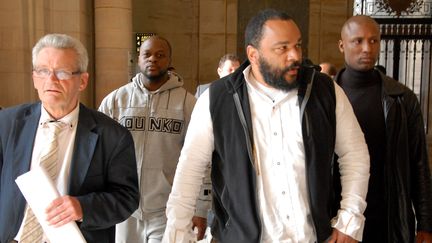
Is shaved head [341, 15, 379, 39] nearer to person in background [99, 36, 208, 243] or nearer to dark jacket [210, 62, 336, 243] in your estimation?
dark jacket [210, 62, 336, 243]

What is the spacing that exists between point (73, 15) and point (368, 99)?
5469 millimetres

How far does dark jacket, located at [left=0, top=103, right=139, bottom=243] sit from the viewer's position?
2.29 metres

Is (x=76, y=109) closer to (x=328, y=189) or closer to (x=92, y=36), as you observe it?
(x=328, y=189)

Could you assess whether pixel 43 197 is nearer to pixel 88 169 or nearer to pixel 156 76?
pixel 88 169

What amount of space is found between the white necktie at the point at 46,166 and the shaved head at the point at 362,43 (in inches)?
71.0

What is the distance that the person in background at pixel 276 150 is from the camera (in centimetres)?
240

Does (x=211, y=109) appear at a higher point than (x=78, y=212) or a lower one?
higher

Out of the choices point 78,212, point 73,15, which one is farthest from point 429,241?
point 73,15

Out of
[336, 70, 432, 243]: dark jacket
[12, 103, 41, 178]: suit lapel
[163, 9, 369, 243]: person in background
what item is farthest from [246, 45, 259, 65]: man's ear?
[12, 103, 41, 178]: suit lapel

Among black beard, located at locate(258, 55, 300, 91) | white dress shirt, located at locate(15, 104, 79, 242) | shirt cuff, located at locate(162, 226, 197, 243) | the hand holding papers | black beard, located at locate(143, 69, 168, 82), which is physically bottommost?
shirt cuff, located at locate(162, 226, 197, 243)

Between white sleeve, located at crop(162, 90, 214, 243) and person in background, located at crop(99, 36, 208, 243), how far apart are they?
1187 mm

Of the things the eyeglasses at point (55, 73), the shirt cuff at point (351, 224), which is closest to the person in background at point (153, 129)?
the eyeglasses at point (55, 73)

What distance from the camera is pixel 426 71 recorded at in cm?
1091

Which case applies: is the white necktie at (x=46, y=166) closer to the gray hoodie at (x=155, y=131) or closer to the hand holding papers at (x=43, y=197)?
the hand holding papers at (x=43, y=197)
